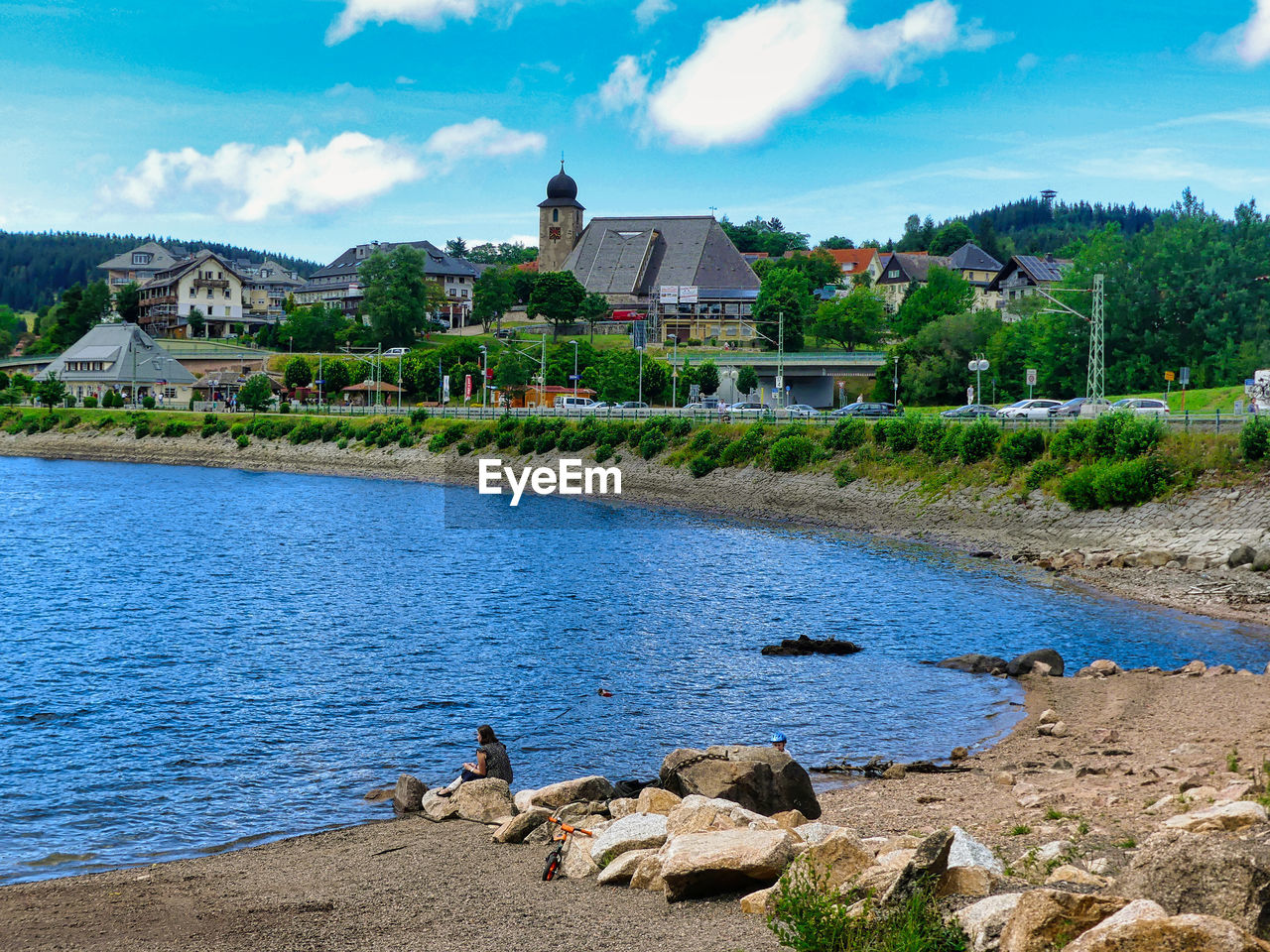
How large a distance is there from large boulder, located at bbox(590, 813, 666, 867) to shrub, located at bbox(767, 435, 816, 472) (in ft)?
193

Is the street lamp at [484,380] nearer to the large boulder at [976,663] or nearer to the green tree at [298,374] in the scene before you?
the green tree at [298,374]

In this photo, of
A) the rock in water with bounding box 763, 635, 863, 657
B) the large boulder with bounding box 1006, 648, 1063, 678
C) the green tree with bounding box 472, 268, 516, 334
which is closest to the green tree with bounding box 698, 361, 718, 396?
the green tree with bounding box 472, 268, 516, 334

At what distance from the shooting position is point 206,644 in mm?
34000

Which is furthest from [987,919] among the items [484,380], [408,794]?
[484,380]

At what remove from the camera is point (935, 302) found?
132 m

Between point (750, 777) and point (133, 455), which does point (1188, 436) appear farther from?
point (133, 455)

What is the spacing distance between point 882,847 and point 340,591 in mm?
34300

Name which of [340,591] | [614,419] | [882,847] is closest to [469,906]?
[882,847]

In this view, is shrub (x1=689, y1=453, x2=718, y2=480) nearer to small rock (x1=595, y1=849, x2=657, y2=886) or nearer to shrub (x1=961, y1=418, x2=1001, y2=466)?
shrub (x1=961, y1=418, x2=1001, y2=466)

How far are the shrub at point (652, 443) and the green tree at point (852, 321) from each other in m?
67.3

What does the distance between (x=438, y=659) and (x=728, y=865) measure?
68.4 feet

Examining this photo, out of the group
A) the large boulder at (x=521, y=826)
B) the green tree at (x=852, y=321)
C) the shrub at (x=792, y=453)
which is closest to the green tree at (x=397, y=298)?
the green tree at (x=852, y=321)

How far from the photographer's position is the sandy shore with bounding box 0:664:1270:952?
12609 millimetres

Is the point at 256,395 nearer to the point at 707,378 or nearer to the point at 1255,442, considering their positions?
the point at 707,378
